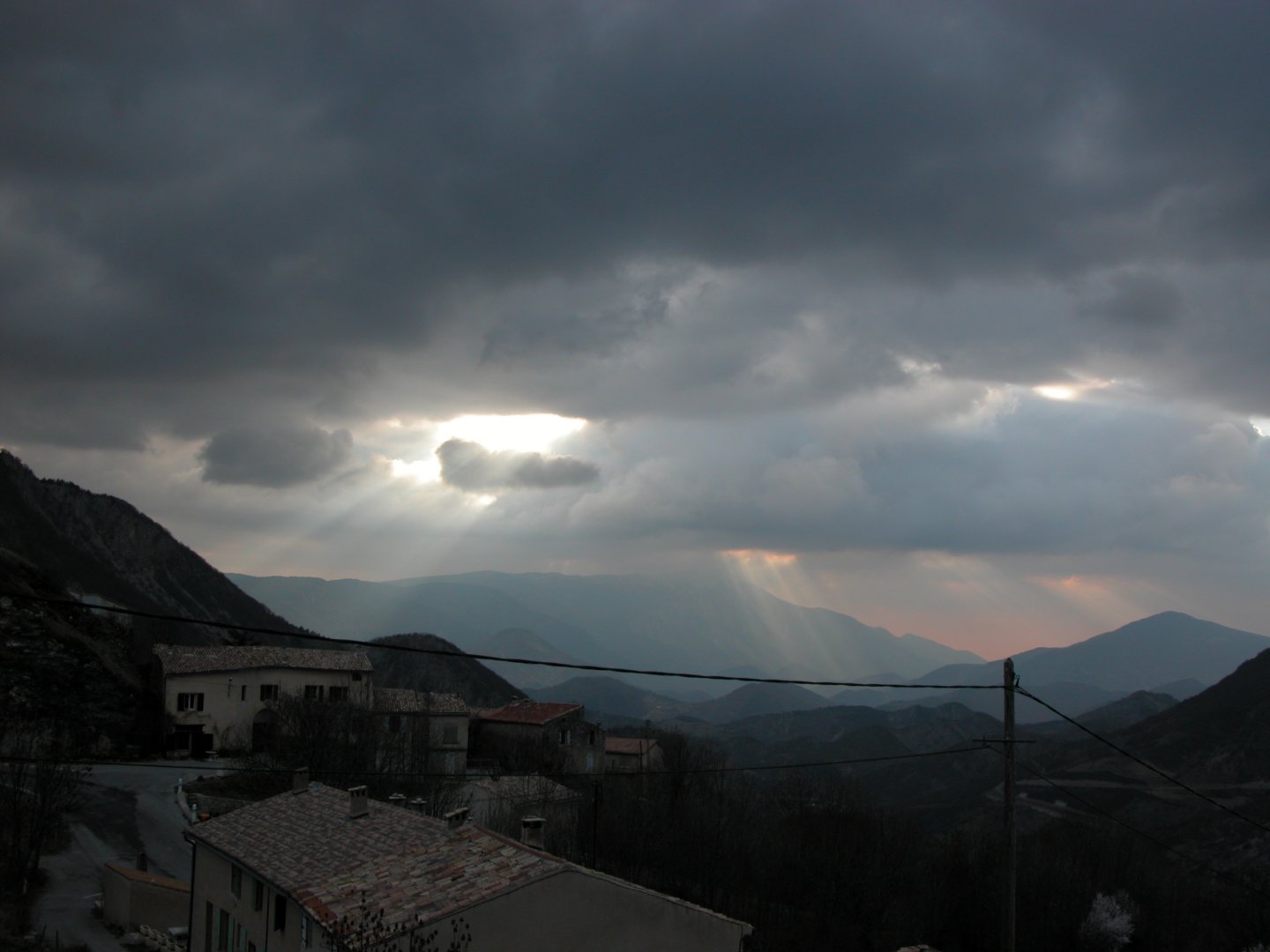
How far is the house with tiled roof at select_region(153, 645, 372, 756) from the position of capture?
66.9 meters

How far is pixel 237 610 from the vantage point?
153875mm

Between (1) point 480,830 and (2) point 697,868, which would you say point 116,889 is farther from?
(2) point 697,868

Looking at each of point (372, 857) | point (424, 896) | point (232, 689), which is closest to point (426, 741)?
point (232, 689)

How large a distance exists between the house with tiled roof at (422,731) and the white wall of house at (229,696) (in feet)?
9.72


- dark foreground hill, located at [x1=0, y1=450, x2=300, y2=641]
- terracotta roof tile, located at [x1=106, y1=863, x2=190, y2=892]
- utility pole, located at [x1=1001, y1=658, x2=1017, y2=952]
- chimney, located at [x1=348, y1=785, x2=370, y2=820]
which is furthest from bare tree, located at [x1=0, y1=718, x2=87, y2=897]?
dark foreground hill, located at [x1=0, y1=450, x2=300, y2=641]

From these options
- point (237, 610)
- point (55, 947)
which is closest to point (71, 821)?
point (55, 947)

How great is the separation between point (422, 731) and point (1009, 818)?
52.0 m

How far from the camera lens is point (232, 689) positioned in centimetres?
6919

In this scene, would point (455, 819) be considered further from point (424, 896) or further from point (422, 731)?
point (422, 731)

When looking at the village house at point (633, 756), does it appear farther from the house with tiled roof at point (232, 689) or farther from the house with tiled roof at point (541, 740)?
the house with tiled roof at point (232, 689)

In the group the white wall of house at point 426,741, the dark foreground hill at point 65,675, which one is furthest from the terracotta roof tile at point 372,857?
the white wall of house at point 426,741

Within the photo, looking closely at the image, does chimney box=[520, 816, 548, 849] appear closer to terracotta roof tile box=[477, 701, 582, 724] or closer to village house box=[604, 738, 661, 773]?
terracotta roof tile box=[477, 701, 582, 724]

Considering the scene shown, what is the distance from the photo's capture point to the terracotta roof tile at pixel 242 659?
68.3 meters

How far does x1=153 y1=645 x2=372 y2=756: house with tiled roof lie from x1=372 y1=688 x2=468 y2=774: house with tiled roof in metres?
2.55
